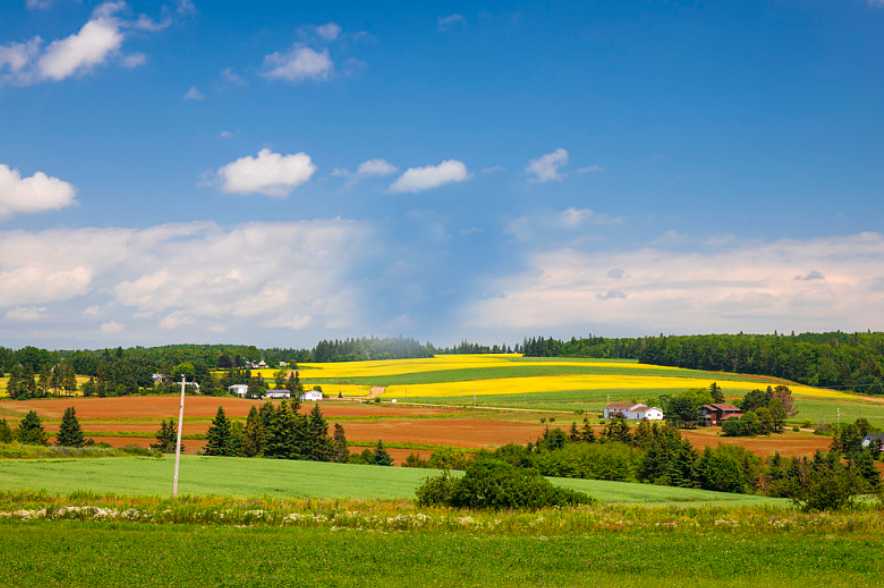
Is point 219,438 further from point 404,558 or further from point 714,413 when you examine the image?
point 714,413

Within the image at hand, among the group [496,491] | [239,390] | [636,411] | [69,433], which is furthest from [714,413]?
[239,390]

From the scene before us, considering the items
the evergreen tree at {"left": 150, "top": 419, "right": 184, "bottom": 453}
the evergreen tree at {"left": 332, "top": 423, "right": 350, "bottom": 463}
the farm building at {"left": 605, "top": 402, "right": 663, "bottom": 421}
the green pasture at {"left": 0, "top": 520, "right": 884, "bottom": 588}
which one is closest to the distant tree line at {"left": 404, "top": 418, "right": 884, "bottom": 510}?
the evergreen tree at {"left": 332, "top": 423, "right": 350, "bottom": 463}

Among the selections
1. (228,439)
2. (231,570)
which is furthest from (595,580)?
(228,439)

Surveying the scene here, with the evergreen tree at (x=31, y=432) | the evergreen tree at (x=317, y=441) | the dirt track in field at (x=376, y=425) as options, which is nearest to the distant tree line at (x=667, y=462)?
the dirt track in field at (x=376, y=425)

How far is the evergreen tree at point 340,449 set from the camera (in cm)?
6606

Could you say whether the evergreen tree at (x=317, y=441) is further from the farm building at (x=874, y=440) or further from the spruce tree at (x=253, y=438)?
the farm building at (x=874, y=440)

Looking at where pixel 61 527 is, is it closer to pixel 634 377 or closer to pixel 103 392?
pixel 103 392

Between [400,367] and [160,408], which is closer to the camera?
[160,408]

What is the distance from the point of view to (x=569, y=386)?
13175cm

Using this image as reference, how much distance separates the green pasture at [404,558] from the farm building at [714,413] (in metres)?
87.4

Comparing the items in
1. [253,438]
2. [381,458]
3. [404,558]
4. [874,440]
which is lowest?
[381,458]

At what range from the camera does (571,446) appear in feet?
213

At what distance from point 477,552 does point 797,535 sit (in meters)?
10.2

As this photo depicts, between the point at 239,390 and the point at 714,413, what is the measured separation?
295ft
